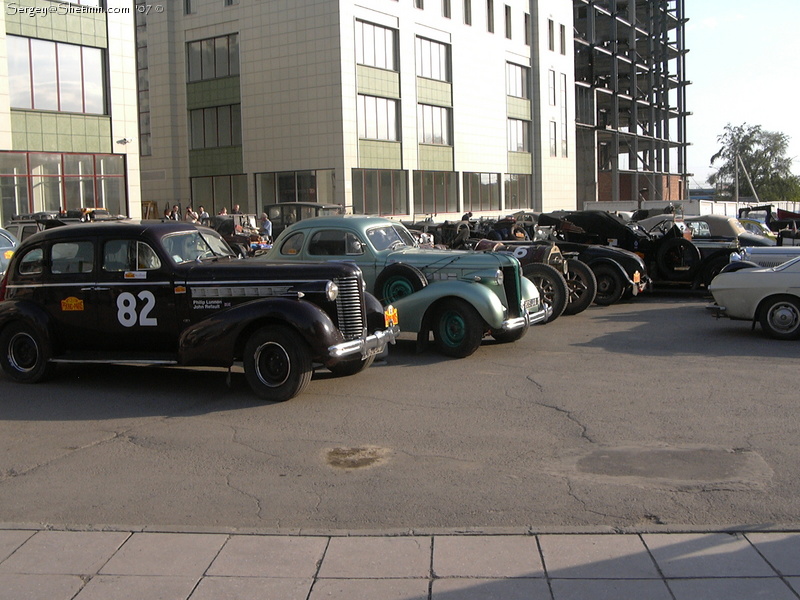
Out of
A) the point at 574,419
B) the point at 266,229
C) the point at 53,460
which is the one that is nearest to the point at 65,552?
the point at 53,460

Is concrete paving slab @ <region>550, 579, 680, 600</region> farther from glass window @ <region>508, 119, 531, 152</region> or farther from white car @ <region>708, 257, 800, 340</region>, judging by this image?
glass window @ <region>508, 119, 531, 152</region>

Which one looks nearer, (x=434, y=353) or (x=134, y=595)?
(x=134, y=595)

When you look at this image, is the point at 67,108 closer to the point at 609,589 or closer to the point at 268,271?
the point at 268,271

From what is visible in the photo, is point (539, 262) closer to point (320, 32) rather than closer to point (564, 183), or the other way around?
point (320, 32)

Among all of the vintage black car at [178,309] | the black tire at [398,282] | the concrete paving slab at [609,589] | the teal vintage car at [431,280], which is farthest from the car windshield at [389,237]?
the concrete paving slab at [609,589]

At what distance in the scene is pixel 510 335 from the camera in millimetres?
12336

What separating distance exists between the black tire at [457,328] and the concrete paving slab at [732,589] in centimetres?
691

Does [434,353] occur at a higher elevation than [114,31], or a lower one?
lower

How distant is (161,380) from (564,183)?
52834 mm

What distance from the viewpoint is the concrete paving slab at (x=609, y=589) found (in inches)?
172

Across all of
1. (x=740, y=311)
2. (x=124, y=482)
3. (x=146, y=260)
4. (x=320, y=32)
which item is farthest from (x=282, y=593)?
(x=320, y=32)

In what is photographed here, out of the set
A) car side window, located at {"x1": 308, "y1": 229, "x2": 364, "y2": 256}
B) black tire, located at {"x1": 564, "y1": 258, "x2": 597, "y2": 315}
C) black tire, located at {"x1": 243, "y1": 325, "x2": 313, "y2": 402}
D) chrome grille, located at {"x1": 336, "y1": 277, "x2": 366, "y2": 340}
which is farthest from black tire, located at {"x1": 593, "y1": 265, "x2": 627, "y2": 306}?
black tire, located at {"x1": 243, "y1": 325, "x2": 313, "y2": 402}

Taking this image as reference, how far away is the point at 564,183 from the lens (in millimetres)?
60250

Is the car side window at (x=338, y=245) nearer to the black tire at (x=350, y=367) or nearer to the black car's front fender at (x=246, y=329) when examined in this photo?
the black tire at (x=350, y=367)
